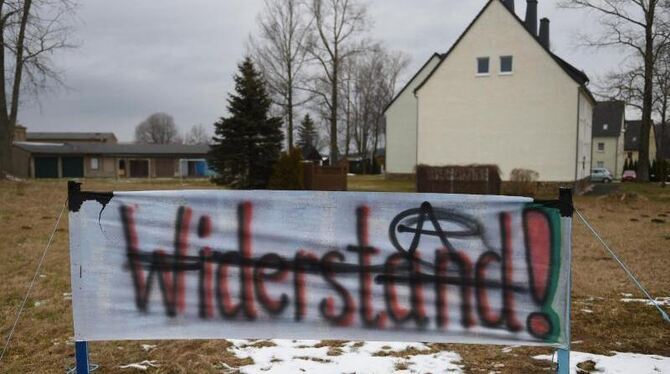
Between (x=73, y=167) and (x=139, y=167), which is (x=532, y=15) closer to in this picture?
(x=139, y=167)

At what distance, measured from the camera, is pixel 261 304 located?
12.1 feet

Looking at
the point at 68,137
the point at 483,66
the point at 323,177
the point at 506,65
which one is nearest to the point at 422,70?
the point at 483,66

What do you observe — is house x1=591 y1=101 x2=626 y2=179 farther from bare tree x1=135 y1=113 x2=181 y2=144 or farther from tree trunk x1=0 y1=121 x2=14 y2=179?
bare tree x1=135 y1=113 x2=181 y2=144

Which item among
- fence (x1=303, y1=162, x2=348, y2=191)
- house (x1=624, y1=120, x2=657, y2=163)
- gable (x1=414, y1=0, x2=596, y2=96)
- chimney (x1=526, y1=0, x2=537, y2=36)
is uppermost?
chimney (x1=526, y1=0, x2=537, y2=36)

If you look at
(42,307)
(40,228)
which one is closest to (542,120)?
(40,228)

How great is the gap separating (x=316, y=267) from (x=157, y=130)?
393ft

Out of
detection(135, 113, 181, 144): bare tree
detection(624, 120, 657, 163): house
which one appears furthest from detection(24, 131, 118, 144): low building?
detection(624, 120, 657, 163): house

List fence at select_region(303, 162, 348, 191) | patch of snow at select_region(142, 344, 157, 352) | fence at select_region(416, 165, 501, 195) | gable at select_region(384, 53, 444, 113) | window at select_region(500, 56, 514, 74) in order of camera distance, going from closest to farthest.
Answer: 1. patch of snow at select_region(142, 344, 157, 352)
2. fence at select_region(416, 165, 501, 195)
3. fence at select_region(303, 162, 348, 191)
4. window at select_region(500, 56, 514, 74)
5. gable at select_region(384, 53, 444, 113)

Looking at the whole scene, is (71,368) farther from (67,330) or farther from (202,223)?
(202,223)

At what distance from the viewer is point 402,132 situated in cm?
4481

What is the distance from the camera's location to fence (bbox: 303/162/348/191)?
25.4 meters

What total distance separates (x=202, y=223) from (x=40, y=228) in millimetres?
10539

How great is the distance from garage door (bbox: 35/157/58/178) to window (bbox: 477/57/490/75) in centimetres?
4435

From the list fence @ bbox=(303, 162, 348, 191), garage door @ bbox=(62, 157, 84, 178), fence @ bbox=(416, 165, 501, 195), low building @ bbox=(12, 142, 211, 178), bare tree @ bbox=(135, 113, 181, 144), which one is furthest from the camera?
bare tree @ bbox=(135, 113, 181, 144)
